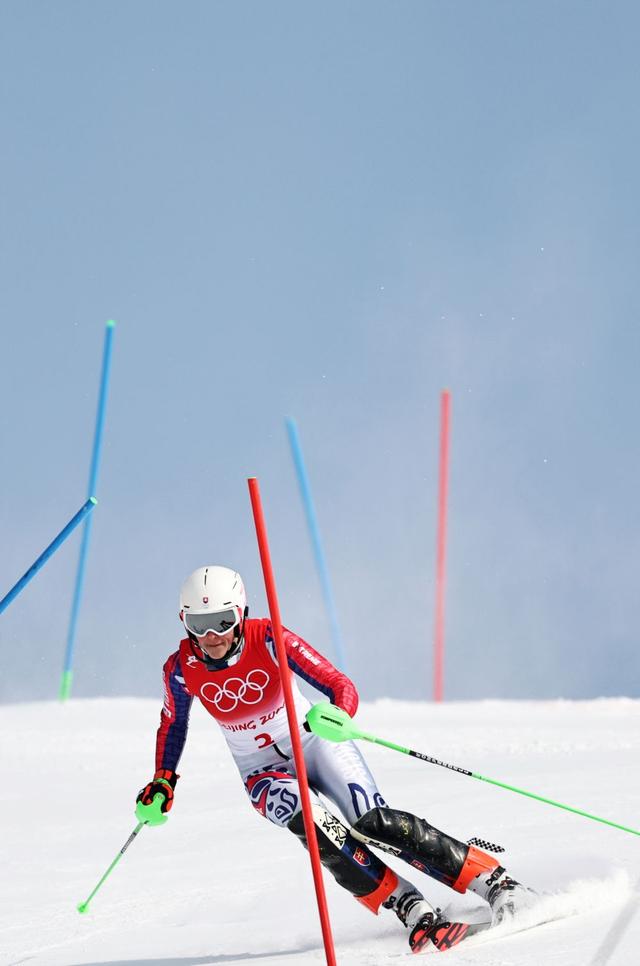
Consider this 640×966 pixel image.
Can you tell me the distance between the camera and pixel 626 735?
10336 mm

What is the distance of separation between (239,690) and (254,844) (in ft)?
8.81

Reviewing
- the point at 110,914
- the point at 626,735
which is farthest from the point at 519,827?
the point at 626,735

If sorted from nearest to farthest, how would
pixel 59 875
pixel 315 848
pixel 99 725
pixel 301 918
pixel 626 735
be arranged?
pixel 315 848, pixel 301 918, pixel 59 875, pixel 626 735, pixel 99 725

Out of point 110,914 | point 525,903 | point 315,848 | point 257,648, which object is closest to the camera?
point 315,848

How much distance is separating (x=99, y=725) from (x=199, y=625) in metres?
7.62

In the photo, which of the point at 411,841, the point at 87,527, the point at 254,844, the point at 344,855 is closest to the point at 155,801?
the point at 344,855

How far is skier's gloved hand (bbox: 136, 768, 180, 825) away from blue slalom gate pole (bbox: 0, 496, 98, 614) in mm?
1306

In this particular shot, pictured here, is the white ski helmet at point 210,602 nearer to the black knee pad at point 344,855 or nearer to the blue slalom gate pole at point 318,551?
the black knee pad at point 344,855

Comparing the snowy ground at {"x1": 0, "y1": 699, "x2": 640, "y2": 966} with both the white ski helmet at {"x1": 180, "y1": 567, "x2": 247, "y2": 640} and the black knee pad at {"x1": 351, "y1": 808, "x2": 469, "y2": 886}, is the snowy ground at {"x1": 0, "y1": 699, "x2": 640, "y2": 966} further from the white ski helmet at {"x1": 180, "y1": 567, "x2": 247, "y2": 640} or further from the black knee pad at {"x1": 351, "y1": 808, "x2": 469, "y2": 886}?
the white ski helmet at {"x1": 180, "y1": 567, "x2": 247, "y2": 640}

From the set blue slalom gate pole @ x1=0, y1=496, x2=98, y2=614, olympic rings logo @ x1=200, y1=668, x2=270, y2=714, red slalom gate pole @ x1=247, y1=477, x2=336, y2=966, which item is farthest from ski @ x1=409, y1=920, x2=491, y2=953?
blue slalom gate pole @ x1=0, y1=496, x2=98, y2=614

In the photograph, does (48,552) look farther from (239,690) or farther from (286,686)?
(286,686)

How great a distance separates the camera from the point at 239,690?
4.84 metres

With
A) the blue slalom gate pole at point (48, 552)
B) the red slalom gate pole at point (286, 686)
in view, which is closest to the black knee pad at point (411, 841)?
the red slalom gate pole at point (286, 686)

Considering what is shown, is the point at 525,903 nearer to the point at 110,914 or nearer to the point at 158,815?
the point at 158,815
